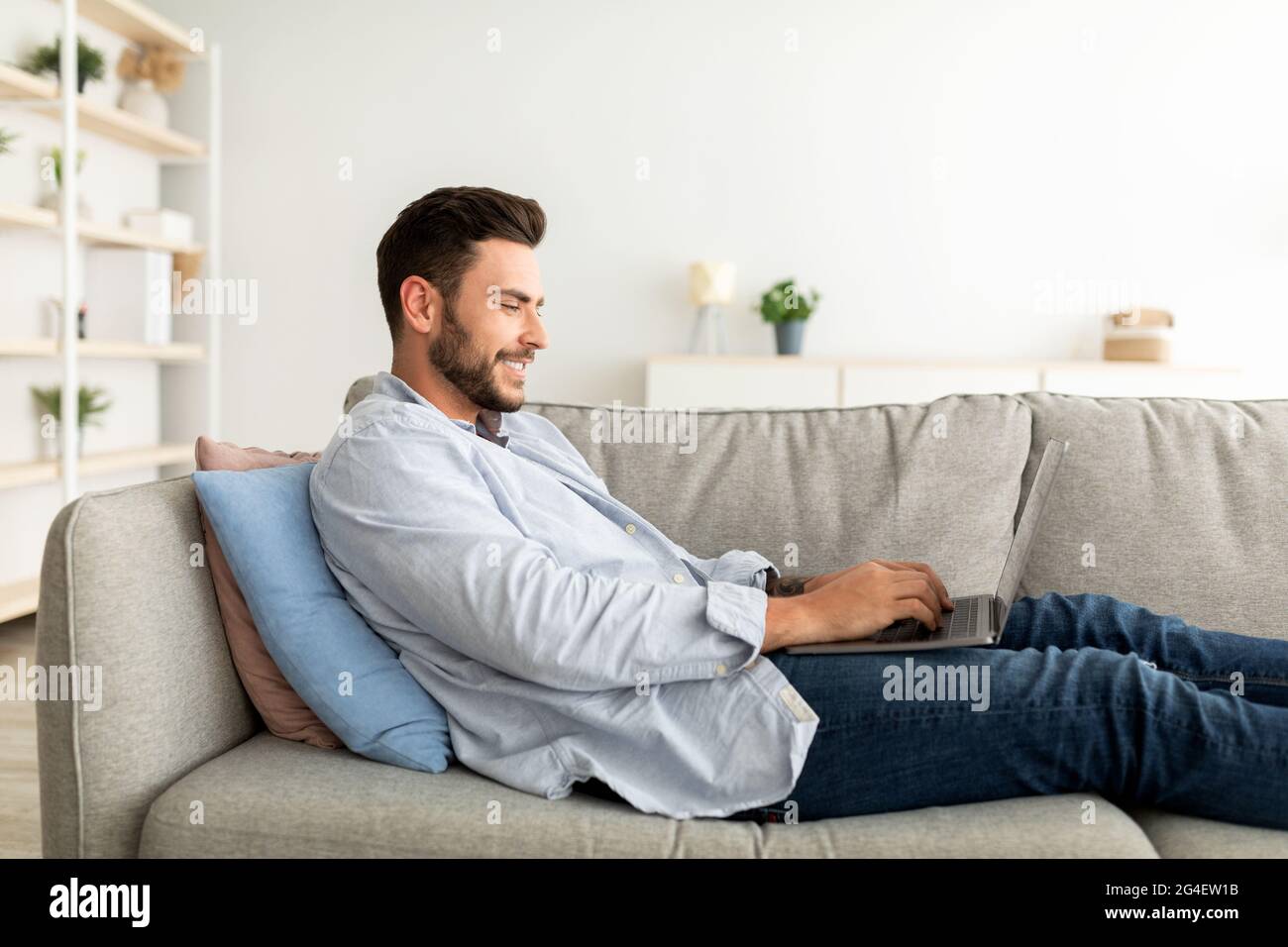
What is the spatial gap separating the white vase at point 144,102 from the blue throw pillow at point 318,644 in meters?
3.59

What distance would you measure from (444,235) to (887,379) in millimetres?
2690

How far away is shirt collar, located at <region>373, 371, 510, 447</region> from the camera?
5.36ft

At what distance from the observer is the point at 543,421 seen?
6.33ft

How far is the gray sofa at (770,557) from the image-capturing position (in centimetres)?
126

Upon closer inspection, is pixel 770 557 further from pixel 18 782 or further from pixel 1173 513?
pixel 18 782

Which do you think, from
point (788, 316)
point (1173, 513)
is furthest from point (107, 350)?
point (1173, 513)

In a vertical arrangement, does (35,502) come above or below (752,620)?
below

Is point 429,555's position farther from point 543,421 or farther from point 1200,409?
point 1200,409

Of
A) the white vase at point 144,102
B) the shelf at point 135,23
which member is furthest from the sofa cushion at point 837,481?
the white vase at point 144,102

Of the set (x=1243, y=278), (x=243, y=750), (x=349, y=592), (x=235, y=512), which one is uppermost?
(x=1243, y=278)

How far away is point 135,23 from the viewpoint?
421 centimetres

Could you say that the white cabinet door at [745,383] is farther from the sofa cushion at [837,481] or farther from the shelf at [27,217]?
the sofa cushion at [837,481]
